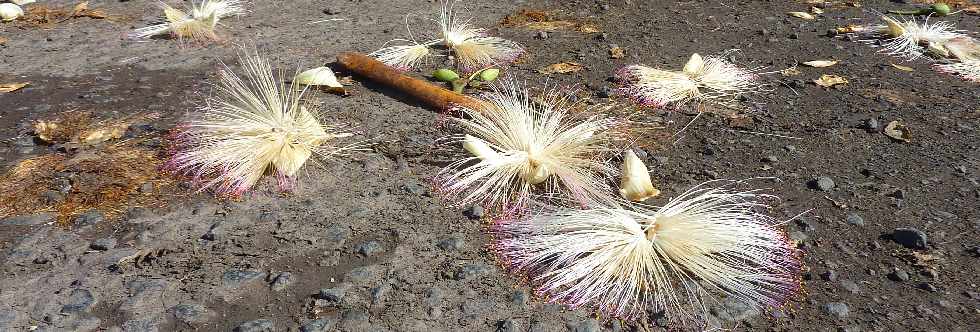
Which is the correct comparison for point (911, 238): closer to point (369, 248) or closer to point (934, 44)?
point (369, 248)

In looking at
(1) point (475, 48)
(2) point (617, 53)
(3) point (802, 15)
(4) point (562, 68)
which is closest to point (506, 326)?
(4) point (562, 68)

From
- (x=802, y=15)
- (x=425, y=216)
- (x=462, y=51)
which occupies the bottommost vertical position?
(x=802, y=15)

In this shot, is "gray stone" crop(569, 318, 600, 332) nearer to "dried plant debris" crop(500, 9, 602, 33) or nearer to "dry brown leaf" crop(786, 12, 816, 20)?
"dried plant debris" crop(500, 9, 602, 33)

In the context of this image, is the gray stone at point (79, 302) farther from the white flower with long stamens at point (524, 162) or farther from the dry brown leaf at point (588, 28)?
the dry brown leaf at point (588, 28)

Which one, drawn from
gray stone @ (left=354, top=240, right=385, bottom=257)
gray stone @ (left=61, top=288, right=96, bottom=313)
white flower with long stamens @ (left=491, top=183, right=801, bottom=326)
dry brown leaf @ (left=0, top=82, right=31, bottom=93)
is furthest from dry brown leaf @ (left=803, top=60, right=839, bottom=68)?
dry brown leaf @ (left=0, top=82, right=31, bottom=93)

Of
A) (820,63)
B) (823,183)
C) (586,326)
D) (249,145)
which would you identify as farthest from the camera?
(820,63)

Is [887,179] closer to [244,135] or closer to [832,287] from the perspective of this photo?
[832,287]

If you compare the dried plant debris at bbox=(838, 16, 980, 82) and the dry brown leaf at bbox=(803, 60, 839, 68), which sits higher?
the dried plant debris at bbox=(838, 16, 980, 82)

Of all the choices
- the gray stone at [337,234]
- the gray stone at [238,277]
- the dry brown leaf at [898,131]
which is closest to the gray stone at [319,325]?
the gray stone at [238,277]
